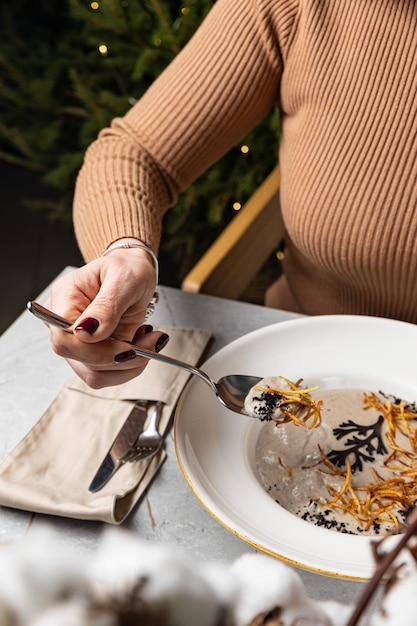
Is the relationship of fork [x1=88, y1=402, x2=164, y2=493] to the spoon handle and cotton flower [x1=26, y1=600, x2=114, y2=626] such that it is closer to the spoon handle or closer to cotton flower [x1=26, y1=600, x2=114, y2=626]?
the spoon handle

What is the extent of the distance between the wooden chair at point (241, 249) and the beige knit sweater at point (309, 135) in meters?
0.12

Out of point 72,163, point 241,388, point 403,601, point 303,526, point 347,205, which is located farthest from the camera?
point 72,163

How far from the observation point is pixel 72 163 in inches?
88.0

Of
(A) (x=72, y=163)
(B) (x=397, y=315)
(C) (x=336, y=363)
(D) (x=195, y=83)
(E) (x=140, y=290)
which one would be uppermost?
(D) (x=195, y=83)

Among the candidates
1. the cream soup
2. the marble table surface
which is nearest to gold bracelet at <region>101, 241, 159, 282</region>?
the marble table surface

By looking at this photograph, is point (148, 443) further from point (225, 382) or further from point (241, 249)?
point (241, 249)

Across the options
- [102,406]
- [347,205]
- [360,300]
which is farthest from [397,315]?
[102,406]

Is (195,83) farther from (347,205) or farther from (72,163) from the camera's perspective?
(72,163)

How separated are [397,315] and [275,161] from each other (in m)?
1.05

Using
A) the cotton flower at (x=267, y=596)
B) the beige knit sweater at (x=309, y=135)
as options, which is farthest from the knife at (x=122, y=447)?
the cotton flower at (x=267, y=596)

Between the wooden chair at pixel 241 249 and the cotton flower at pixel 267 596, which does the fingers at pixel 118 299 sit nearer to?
the wooden chair at pixel 241 249

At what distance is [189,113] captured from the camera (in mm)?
1047

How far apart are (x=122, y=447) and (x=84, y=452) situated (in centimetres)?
4

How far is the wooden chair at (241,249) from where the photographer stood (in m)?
1.12
